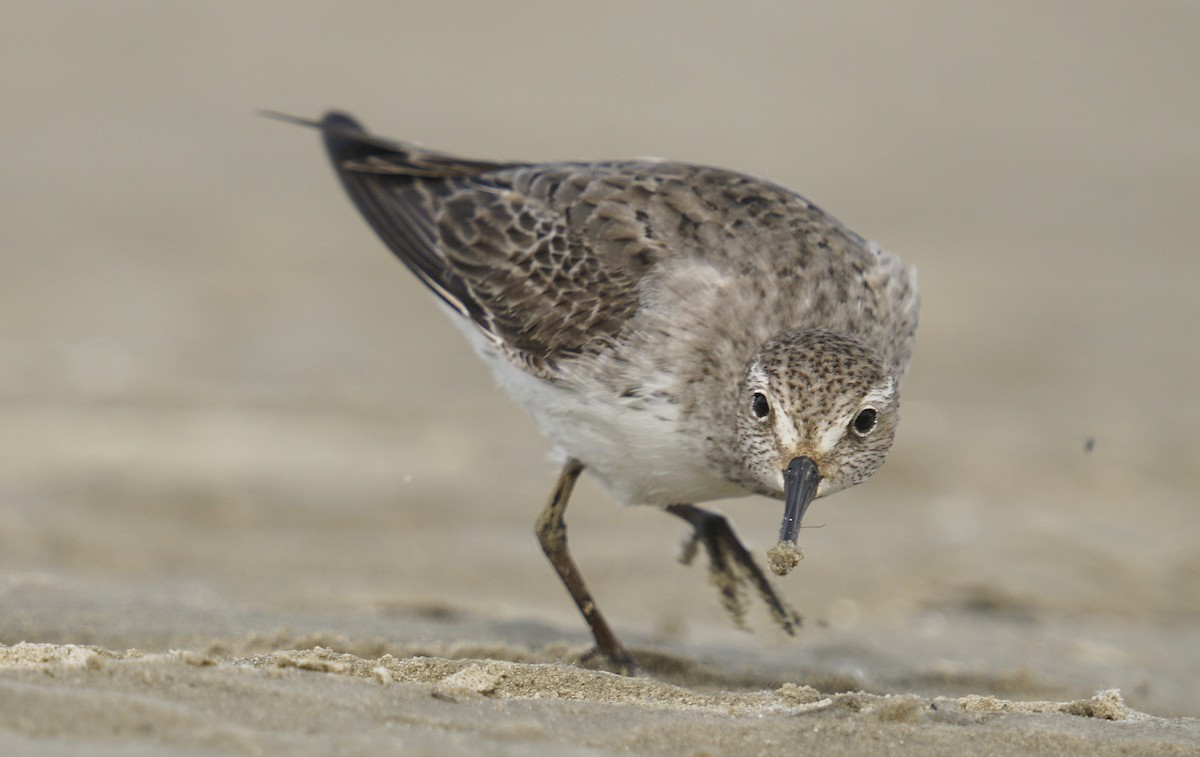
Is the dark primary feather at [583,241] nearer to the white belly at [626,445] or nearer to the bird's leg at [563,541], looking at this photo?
the white belly at [626,445]

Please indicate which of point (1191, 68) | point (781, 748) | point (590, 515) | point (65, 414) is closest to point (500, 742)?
point (781, 748)

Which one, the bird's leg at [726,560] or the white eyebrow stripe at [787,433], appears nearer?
the white eyebrow stripe at [787,433]

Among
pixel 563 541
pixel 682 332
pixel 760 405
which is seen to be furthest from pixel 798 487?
pixel 563 541

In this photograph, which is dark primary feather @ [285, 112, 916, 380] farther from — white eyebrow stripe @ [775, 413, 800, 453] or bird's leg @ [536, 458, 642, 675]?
white eyebrow stripe @ [775, 413, 800, 453]

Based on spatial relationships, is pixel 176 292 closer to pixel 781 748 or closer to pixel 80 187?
pixel 80 187

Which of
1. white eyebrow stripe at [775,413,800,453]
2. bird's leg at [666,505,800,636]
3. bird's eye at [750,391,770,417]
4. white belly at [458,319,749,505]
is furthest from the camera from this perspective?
bird's leg at [666,505,800,636]

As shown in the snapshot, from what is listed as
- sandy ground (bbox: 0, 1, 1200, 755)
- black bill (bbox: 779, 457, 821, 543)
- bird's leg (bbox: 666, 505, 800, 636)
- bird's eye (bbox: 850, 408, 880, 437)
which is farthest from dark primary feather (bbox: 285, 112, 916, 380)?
sandy ground (bbox: 0, 1, 1200, 755)

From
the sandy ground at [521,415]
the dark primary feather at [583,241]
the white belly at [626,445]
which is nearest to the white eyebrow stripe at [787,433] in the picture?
the white belly at [626,445]
